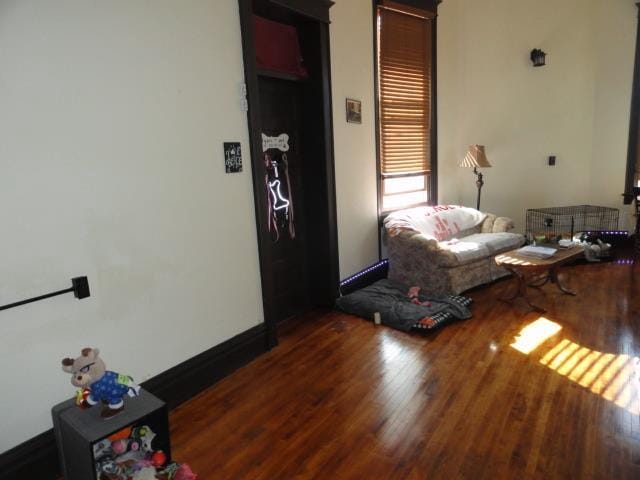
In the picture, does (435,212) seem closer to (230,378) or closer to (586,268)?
(586,268)

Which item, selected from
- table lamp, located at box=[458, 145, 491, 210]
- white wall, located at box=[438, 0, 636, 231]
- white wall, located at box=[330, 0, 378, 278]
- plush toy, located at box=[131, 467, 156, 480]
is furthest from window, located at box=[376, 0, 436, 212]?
plush toy, located at box=[131, 467, 156, 480]

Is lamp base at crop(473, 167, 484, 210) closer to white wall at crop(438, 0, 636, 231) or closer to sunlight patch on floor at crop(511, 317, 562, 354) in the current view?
white wall at crop(438, 0, 636, 231)

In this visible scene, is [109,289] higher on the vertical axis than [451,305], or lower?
higher

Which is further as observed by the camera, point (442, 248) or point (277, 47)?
point (442, 248)

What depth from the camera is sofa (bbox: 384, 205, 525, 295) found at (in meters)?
4.16

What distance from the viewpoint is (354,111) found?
13.7 feet

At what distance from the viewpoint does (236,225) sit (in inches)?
118

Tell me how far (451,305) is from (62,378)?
2.94 metres

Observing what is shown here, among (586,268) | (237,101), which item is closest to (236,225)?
(237,101)

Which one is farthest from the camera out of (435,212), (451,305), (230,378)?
(435,212)

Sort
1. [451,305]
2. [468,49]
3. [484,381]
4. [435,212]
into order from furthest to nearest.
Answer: [468,49] < [435,212] < [451,305] < [484,381]

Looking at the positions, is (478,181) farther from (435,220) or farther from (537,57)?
(537,57)

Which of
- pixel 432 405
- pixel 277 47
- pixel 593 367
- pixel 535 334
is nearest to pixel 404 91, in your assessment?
pixel 277 47

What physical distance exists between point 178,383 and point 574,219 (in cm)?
520
